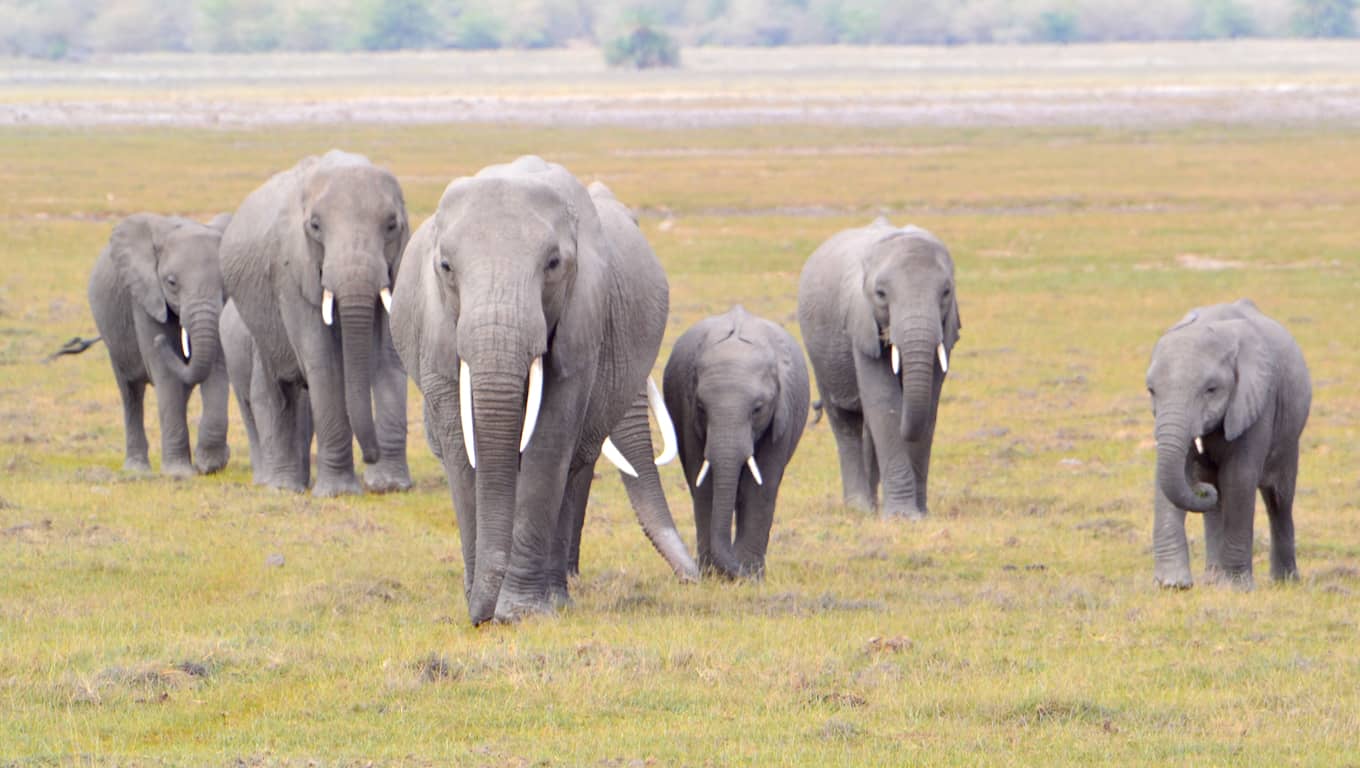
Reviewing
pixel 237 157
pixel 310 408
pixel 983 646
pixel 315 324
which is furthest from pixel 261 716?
pixel 237 157

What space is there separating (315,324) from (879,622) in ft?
19.4

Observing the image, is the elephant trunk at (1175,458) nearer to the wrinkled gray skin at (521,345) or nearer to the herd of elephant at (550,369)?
the herd of elephant at (550,369)

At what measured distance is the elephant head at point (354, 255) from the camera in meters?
14.3

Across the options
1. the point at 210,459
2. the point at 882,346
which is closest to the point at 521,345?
the point at 882,346

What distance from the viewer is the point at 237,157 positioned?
64.1m

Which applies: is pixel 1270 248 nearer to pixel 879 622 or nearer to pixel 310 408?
pixel 310 408

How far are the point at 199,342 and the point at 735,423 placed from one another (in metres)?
6.15

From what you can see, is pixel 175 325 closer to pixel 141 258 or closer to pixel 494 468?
pixel 141 258

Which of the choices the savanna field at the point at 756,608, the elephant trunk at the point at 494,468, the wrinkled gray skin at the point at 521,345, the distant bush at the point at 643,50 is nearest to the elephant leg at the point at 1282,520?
the savanna field at the point at 756,608

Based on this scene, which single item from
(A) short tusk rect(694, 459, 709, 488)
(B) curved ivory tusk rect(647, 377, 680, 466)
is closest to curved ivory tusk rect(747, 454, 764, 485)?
(A) short tusk rect(694, 459, 709, 488)

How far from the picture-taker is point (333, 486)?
15266 millimetres

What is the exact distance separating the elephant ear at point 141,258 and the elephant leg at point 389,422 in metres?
2.12

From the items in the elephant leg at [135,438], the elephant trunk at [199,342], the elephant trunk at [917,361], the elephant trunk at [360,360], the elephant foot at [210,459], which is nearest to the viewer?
the elephant trunk at [917,361]

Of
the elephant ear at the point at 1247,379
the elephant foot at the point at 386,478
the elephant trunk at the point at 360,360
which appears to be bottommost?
the elephant foot at the point at 386,478
